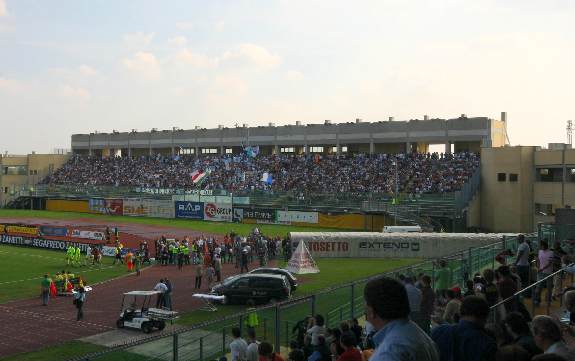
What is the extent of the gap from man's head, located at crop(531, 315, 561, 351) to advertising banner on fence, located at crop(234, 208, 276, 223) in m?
57.8

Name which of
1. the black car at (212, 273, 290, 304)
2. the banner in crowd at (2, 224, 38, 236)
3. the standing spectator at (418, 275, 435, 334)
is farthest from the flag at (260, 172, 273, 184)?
the standing spectator at (418, 275, 435, 334)

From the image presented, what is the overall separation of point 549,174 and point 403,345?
5307cm

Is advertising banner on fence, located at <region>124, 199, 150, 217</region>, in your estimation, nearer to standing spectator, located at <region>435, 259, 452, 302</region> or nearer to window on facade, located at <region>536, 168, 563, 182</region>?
window on facade, located at <region>536, 168, 563, 182</region>

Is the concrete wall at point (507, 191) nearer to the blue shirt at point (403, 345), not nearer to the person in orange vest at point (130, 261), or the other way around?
the person in orange vest at point (130, 261)

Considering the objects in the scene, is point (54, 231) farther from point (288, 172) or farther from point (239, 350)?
point (239, 350)

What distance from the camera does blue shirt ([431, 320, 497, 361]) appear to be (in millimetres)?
5840

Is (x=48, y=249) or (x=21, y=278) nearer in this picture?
(x=21, y=278)

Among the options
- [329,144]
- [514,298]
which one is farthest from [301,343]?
[329,144]

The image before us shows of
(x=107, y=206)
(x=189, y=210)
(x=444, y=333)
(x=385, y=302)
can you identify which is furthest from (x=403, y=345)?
(x=107, y=206)

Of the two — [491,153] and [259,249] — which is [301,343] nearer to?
[259,249]

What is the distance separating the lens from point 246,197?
221 ft

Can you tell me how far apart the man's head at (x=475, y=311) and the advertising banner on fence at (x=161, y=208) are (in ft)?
218

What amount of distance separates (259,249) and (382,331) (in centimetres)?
3464

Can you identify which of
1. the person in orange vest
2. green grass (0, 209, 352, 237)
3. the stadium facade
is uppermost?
the stadium facade
